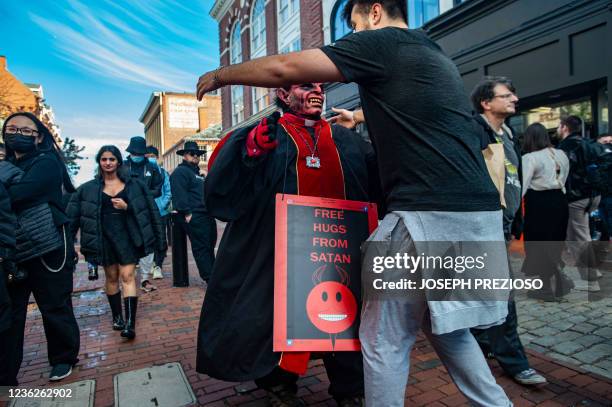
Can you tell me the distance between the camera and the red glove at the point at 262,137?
83.1 inches

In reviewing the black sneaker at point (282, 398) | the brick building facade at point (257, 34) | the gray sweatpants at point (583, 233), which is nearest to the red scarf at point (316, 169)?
the black sneaker at point (282, 398)

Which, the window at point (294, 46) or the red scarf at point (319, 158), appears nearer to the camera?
the red scarf at point (319, 158)

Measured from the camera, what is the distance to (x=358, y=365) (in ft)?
8.34

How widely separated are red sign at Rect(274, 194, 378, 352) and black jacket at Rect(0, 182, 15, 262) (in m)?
1.91

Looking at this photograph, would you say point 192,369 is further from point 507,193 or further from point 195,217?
point 195,217

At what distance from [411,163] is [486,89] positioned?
72.9 inches

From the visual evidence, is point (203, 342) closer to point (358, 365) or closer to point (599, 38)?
point (358, 365)

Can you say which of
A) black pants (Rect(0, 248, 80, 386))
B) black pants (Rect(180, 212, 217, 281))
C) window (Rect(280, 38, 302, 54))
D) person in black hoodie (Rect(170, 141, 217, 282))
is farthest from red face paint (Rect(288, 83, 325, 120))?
window (Rect(280, 38, 302, 54))

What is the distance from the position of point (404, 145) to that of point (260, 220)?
102 centimetres

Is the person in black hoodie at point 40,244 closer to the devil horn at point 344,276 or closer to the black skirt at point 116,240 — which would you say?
the black skirt at point 116,240

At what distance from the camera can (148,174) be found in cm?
707

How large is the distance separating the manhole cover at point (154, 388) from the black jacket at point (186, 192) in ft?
10.9

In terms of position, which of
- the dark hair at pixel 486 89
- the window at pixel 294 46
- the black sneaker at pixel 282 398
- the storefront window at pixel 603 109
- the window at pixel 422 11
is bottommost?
the black sneaker at pixel 282 398

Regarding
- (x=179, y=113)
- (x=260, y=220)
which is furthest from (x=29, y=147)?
(x=179, y=113)
